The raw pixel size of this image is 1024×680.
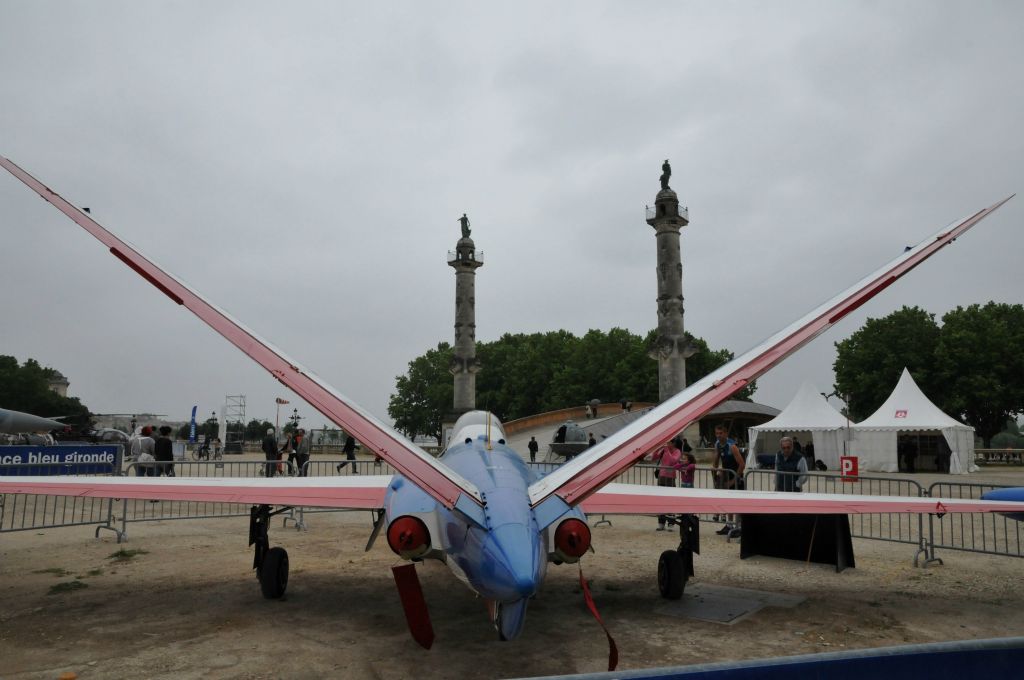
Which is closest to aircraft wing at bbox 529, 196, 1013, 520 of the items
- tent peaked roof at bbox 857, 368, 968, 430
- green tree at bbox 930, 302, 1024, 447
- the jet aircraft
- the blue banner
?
the jet aircraft

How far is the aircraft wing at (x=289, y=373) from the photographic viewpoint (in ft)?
10.7

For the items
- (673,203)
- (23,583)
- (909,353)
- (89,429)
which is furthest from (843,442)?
(89,429)

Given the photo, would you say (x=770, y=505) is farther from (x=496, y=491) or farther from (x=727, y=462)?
(x=727, y=462)

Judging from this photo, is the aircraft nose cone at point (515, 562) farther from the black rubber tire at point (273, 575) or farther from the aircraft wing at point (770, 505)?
the black rubber tire at point (273, 575)

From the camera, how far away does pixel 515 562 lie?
4078 millimetres

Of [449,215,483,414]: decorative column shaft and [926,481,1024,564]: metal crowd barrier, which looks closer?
[926,481,1024,564]: metal crowd barrier

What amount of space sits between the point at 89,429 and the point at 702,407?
53.9 m

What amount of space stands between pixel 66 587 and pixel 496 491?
663 cm

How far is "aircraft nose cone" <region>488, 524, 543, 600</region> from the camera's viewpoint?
4.04 metres

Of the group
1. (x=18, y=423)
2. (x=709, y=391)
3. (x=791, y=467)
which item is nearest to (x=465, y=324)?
(x=18, y=423)

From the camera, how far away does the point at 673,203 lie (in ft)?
126

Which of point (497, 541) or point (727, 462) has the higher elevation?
point (497, 541)

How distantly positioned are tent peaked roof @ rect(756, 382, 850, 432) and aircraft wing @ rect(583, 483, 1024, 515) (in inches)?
1013

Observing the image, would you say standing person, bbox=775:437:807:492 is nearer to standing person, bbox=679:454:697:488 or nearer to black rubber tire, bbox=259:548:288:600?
standing person, bbox=679:454:697:488
